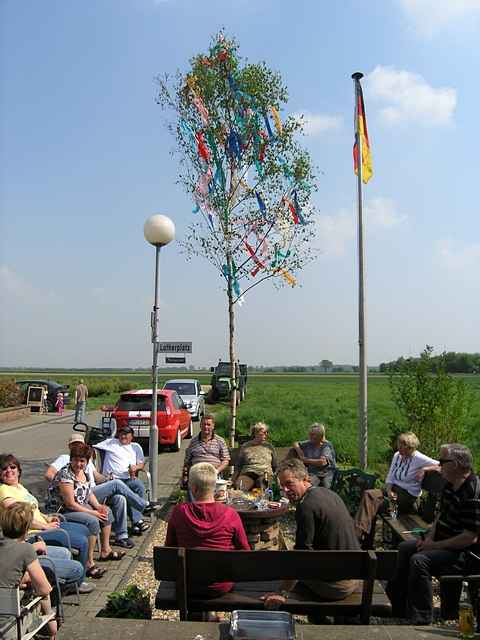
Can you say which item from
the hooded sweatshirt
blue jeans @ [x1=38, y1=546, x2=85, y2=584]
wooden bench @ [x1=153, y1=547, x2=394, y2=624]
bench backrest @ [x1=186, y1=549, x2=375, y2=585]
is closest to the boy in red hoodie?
the hooded sweatshirt

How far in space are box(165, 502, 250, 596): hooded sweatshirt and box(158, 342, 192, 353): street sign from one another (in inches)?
178

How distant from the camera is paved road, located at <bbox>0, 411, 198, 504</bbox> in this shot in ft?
34.0

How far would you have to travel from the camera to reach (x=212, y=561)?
12.1 feet

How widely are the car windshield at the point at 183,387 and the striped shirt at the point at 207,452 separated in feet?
45.4

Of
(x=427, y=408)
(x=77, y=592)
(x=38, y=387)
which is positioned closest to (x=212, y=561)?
(x=77, y=592)

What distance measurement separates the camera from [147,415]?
1345cm

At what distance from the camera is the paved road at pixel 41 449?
10.4 m

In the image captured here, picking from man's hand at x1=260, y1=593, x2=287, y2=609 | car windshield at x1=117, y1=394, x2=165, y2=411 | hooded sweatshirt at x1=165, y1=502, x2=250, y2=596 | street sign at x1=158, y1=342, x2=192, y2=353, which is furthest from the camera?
car windshield at x1=117, y1=394, x2=165, y2=411

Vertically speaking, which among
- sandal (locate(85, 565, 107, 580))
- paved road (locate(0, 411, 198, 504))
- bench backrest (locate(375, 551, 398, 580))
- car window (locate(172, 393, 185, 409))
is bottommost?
paved road (locate(0, 411, 198, 504))

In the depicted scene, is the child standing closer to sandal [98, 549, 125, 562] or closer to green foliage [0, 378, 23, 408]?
green foliage [0, 378, 23, 408]

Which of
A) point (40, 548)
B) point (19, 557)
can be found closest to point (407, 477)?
point (40, 548)

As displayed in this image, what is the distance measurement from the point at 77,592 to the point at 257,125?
9.20 m

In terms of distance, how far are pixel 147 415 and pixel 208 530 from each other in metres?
9.73

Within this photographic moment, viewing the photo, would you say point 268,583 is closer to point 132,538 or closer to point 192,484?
point 192,484
